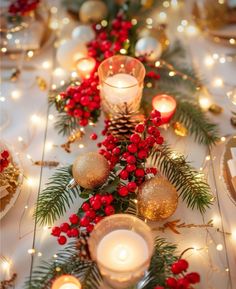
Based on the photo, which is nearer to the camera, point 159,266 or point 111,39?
point 159,266

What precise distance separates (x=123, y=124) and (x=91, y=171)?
166mm

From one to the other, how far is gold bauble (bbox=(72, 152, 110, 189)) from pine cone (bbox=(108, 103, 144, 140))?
109mm

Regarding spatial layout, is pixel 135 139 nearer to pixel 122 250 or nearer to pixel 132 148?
pixel 132 148

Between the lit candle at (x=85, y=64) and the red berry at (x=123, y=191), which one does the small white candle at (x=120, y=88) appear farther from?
the red berry at (x=123, y=191)

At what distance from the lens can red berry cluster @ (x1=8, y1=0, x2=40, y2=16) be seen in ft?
4.07

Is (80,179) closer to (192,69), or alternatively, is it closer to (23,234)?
(23,234)

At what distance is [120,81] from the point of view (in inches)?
39.1

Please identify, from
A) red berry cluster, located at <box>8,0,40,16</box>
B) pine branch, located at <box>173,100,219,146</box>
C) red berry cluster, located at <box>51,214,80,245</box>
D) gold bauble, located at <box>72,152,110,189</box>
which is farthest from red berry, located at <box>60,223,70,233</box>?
red berry cluster, located at <box>8,0,40,16</box>

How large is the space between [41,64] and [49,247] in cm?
64

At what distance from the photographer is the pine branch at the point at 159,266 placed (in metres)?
0.74

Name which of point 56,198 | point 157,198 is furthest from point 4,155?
point 157,198

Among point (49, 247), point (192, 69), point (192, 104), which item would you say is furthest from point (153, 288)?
point (192, 69)

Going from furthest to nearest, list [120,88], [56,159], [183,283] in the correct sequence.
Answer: [56,159] → [120,88] → [183,283]

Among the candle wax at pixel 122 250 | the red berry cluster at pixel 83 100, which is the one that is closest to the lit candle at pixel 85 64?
the red berry cluster at pixel 83 100
